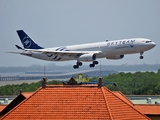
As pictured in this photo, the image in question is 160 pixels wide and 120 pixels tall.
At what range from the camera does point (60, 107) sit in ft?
158

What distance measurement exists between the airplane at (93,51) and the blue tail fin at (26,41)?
422 millimetres

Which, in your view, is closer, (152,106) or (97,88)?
(97,88)

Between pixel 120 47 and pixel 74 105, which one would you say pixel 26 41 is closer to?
pixel 120 47

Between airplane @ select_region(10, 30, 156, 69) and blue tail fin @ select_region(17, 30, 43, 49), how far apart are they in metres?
0.42

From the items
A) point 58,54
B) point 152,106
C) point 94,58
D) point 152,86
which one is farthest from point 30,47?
point 152,106

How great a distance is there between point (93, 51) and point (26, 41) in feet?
80.3

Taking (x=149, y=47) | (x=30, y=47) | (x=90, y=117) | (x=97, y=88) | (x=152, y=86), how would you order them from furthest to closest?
1. (x=152, y=86)
2. (x=30, y=47)
3. (x=149, y=47)
4. (x=97, y=88)
5. (x=90, y=117)

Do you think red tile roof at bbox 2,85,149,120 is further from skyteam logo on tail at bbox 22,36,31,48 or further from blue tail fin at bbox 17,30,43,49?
skyteam logo on tail at bbox 22,36,31,48

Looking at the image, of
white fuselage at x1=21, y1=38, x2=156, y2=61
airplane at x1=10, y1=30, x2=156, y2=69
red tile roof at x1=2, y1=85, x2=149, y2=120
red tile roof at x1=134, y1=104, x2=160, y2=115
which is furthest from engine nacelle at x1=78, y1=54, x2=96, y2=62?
red tile roof at x1=2, y1=85, x2=149, y2=120

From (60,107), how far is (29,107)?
7.09ft

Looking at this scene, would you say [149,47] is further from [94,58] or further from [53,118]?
[53,118]

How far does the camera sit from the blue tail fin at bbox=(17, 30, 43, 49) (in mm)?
145375

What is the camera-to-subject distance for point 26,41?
486 ft

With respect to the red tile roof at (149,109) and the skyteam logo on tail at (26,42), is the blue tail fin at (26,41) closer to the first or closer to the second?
the skyteam logo on tail at (26,42)
